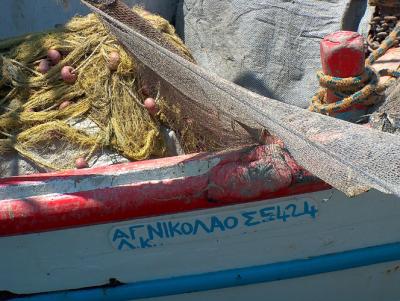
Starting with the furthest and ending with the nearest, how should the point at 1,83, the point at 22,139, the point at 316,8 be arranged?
the point at 316,8 → the point at 1,83 → the point at 22,139

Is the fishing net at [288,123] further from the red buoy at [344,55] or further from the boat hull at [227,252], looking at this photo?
the red buoy at [344,55]

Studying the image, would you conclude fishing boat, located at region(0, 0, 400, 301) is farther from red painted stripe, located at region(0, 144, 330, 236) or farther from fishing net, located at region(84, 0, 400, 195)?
fishing net, located at region(84, 0, 400, 195)

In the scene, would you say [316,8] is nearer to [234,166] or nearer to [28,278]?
[234,166]

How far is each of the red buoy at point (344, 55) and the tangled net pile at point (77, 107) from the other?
0.83m

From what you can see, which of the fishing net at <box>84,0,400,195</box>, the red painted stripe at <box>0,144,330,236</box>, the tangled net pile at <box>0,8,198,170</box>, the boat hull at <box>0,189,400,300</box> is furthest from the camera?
the tangled net pile at <box>0,8,198,170</box>

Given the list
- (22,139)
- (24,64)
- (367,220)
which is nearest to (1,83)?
(24,64)

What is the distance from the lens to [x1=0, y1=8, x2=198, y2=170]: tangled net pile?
3486 millimetres

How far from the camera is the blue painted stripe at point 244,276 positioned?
8.18 feet

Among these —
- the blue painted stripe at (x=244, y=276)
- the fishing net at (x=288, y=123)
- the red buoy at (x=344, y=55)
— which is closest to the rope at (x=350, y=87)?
the red buoy at (x=344, y=55)

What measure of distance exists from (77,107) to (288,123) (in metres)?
1.80

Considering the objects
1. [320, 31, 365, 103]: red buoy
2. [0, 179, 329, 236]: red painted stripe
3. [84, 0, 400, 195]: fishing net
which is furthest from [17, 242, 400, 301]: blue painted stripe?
[320, 31, 365, 103]: red buoy

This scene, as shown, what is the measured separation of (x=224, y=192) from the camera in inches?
89.0

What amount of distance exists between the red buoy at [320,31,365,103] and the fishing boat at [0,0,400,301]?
78 cm

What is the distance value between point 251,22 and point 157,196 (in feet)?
9.45
